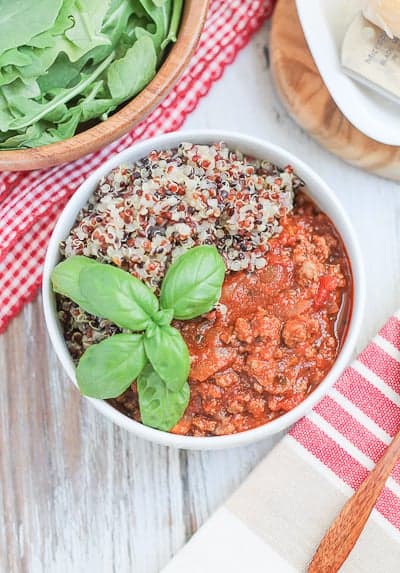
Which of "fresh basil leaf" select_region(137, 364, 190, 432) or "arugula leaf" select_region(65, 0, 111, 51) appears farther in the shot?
"arugula leaf" select_region(65, 0, 111, 51)

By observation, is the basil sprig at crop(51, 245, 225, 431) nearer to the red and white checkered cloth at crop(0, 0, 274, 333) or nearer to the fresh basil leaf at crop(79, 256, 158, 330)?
the fresh basil leaf at crop(79, 256, 158, 330)

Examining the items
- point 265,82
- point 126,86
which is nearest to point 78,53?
point 126,86

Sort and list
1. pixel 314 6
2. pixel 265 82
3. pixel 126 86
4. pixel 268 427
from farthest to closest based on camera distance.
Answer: pixel 265 82 → pixel 314 6 → pixel 126 86 → pixel 268 427

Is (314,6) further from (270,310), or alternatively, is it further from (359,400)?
(359,400)

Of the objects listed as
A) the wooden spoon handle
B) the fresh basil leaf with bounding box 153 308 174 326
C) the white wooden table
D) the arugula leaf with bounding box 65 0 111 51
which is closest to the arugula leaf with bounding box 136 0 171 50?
the arugula leaf with bounding box 65 0 111 51

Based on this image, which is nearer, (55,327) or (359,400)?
(55,327)

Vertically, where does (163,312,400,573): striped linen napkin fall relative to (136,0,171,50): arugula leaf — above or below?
below

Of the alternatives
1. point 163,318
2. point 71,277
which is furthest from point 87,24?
point 163,318
